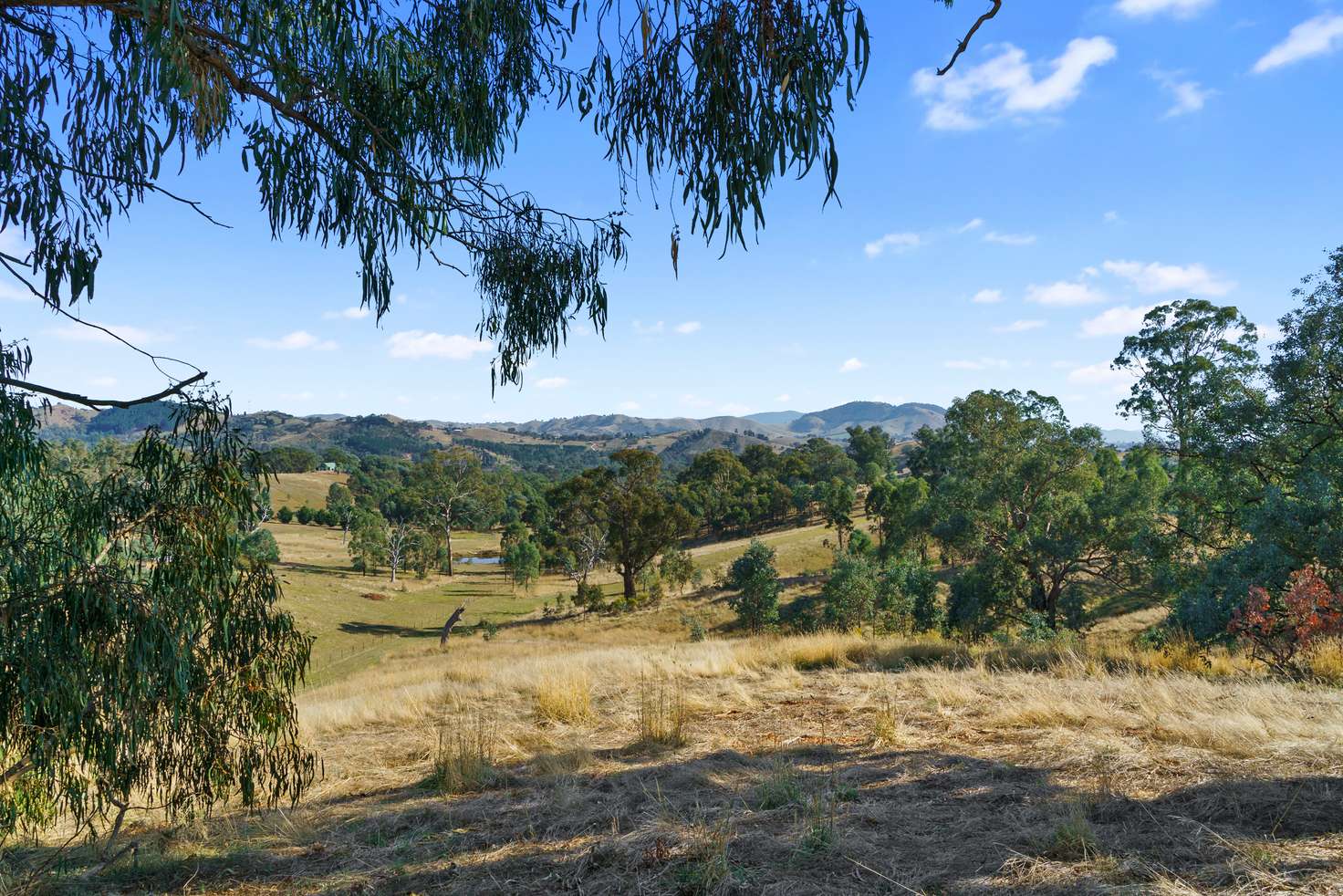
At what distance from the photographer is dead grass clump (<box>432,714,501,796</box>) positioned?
537 centimetres

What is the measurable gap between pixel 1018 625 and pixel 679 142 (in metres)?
23.5

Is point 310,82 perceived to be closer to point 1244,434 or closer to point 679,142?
point 679,142

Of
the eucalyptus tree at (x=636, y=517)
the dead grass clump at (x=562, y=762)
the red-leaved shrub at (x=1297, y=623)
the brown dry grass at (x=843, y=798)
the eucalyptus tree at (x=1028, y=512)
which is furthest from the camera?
the eucalyptus tree at (x=636, y=517)

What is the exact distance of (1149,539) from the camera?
1770cm

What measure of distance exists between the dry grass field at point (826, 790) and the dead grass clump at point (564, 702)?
1.2 inches

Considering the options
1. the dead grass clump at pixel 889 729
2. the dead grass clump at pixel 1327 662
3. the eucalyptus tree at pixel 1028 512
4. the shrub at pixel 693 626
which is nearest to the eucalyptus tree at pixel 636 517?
the shrub at pixel 693 626

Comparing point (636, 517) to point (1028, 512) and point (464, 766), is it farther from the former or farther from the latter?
point (464, 766)

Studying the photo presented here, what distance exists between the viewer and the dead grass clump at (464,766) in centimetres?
537

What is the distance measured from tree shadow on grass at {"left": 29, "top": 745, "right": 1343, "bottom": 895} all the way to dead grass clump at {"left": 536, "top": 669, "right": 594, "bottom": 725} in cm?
223

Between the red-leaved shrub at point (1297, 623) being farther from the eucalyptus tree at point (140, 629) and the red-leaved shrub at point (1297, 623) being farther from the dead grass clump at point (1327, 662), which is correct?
the eucalyptus tree at point (140, 629)

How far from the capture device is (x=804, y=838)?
3715 millimetres

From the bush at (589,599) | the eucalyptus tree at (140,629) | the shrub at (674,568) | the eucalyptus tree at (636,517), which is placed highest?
the eucalyptus tree at (140,629)

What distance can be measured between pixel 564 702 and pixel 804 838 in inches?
169

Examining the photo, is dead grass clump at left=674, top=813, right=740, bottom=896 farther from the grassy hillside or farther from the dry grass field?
the grassy hillside
